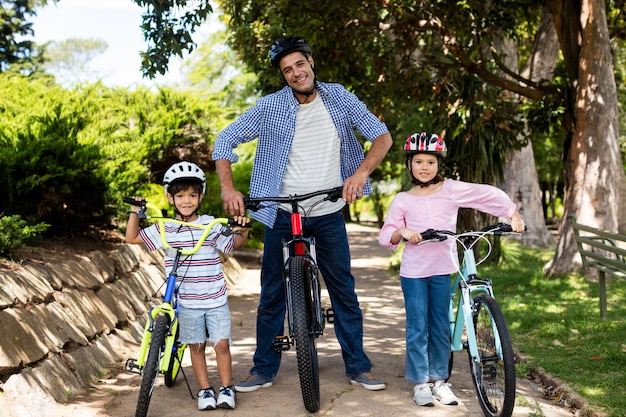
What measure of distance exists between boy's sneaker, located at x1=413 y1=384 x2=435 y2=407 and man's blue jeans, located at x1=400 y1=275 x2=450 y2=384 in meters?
0.04

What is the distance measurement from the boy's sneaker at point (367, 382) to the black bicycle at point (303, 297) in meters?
0.65

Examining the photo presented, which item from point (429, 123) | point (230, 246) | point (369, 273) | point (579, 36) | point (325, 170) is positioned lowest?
point (369, 273)

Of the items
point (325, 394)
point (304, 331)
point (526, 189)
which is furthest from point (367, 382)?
point (526, 189)

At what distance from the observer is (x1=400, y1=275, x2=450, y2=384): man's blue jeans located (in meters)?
5.05

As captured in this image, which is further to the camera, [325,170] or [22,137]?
[22,137]

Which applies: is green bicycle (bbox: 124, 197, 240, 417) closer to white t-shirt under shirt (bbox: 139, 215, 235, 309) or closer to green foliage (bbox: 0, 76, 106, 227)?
white t-shirt under shirt (bbox: 139, 215, 235, 309)

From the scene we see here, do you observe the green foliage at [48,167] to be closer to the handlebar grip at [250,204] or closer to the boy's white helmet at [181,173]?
the boy's white helmet at [181,173]

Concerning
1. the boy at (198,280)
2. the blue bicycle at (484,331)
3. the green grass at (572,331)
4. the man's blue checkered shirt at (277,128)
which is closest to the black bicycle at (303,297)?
the man's blue checkered shirt at (277,128)

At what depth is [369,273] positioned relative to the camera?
1430 centimetres

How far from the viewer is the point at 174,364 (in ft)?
18.1

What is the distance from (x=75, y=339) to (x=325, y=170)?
2381mm

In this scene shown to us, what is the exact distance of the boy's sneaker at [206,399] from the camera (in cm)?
499

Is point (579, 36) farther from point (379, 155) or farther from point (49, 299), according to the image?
point (49, 299)

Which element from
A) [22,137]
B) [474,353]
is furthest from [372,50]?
[474,353]
